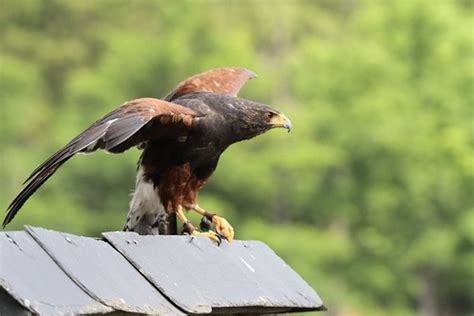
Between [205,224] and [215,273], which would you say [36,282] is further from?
[205,224]

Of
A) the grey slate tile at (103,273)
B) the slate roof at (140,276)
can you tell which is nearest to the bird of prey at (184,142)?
the slate roof at (140,276)

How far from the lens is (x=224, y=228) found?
5.63m

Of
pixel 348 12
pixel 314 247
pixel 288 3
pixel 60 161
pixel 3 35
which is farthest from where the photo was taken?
pixel 348 12

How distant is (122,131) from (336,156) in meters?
20.4

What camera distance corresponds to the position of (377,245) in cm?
2697

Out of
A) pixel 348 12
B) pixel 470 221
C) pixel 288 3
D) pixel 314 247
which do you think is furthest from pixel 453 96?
pixel 348 12

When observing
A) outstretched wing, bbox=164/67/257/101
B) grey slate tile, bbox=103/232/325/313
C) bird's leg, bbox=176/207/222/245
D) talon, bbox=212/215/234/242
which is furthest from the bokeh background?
grey slate tile, bbox=103/232/325/313

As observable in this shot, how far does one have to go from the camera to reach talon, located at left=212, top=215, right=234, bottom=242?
17.8 ft

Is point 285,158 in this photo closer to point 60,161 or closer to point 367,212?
point 367,212

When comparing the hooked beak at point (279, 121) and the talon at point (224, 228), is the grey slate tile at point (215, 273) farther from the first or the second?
the hooked beak at point (279, 121)

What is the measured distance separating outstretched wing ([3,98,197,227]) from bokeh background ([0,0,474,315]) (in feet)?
54.0

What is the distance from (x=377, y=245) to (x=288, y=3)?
34.7 ft

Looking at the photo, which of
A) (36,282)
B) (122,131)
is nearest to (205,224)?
(122,131)

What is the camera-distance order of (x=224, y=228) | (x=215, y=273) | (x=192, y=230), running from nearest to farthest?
(x=215, y=273), (x=224, y=228), (x=192, y=230)
